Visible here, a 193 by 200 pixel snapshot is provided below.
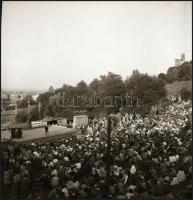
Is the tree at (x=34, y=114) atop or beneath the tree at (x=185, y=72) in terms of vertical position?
beneath

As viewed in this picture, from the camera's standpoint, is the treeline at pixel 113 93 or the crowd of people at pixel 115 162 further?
the treeline at pixel 113 93

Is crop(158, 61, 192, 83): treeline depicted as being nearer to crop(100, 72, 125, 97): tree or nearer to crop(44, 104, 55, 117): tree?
crop(100, 72, 125, 97): tree

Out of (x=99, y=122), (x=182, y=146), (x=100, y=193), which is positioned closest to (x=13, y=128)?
(x=99, y=122)

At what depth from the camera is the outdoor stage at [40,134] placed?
1.94 metres

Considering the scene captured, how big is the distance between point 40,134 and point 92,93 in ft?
1.21

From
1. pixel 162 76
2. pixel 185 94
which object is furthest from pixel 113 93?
pixel 185 94

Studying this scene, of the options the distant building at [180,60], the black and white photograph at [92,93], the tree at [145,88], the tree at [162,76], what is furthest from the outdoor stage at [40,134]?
the distant building at [180,60]

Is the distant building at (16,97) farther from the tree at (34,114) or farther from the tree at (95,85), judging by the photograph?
the tree at (95,85)

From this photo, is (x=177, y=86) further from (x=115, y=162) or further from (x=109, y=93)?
(x=115, y=162)

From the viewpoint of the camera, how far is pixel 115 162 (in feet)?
6.15

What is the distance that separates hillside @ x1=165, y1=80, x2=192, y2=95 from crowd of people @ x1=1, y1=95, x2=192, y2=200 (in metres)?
0.05

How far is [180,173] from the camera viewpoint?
179 centimetres

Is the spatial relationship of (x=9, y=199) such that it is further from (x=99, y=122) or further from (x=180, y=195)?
(x=180, y=195)

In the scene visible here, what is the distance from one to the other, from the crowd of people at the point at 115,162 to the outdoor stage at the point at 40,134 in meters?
0.03
